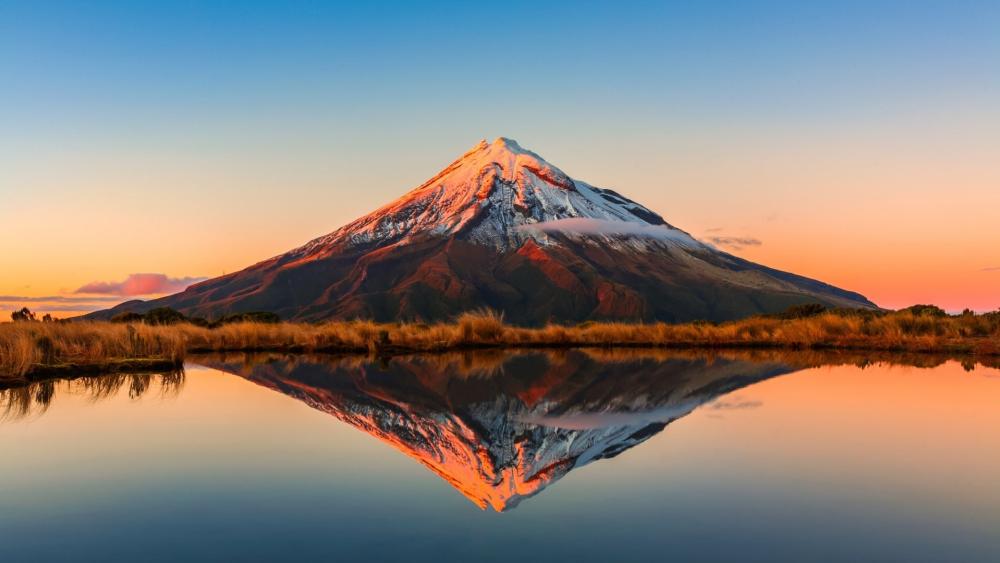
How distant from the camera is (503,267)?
14562 cm

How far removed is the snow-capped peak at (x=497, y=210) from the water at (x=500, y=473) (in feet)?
471

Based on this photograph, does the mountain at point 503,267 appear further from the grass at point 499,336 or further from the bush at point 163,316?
the grass at point 499,336

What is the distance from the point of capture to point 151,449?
7879 mm

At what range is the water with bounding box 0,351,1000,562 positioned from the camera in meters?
4.81

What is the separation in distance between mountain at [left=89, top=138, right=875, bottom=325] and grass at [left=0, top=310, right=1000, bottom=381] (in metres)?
Answer: 87.2

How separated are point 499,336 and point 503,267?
119 meters

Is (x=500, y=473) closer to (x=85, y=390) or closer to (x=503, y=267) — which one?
(x=85, y=390)

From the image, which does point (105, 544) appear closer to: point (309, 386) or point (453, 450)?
point (453, 450)

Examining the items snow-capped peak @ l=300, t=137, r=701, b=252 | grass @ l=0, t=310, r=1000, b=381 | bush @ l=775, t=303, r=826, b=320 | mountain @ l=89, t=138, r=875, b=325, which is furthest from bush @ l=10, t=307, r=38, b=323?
snow-capped peak @ l=300, t=137, r=701, b=252

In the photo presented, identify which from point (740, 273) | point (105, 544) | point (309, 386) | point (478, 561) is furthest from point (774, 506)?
point (740, 273)

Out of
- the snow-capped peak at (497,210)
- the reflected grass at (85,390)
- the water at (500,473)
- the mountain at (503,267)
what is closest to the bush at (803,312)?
the water at (500,473)

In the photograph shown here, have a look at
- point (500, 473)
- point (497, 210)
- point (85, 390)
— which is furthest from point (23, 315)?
point (497, 210)

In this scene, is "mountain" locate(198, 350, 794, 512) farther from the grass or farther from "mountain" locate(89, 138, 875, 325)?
"mountain" locate(89, 138, 875, 325)

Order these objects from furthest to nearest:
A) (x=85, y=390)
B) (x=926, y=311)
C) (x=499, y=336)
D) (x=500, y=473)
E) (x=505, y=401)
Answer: (x=926, y=311) < (x=499, y=336) < (x=85, y=390) < (x=505, y=401) < (x=500, y=473)
